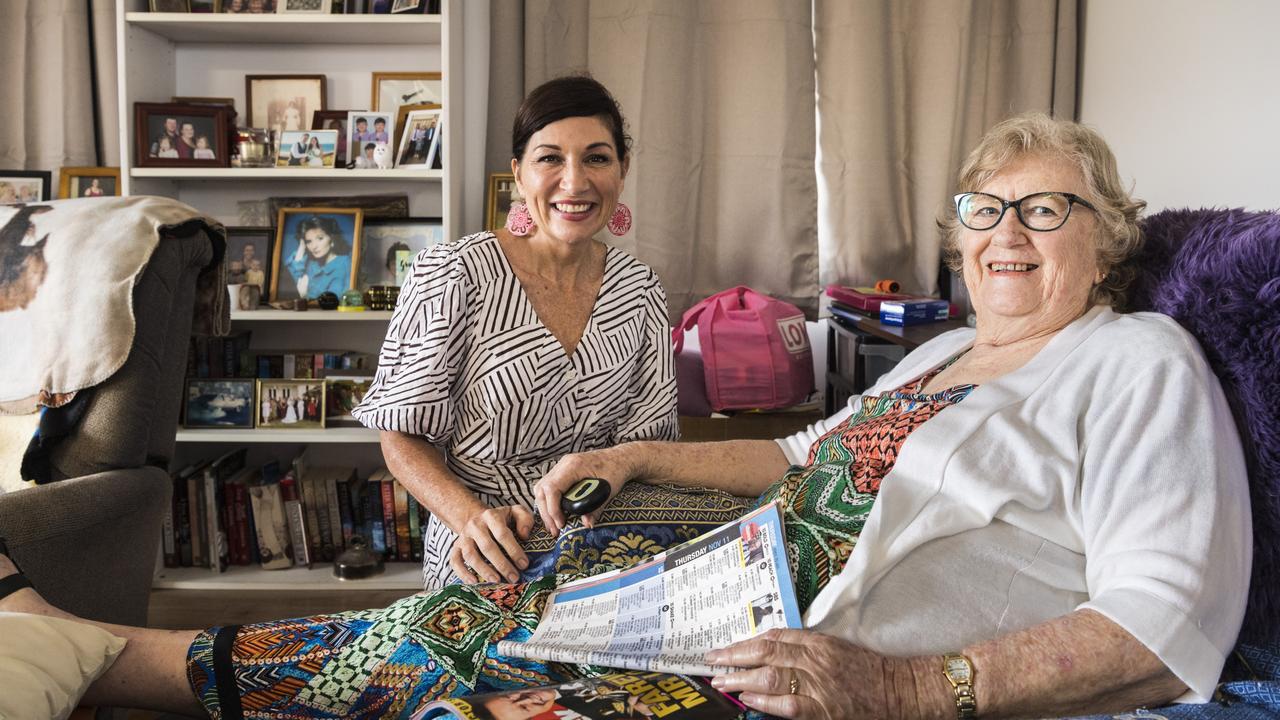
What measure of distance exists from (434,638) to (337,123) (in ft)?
6.83

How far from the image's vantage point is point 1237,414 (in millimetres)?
1021

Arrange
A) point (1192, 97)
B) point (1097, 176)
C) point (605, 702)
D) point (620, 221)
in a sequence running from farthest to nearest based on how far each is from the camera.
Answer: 1. point (1192, 97)
2. point (620, 221)
3. point (1097, 176)
4. point (605, 702)

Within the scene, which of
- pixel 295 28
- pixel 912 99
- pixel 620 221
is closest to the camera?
pixel 620 221

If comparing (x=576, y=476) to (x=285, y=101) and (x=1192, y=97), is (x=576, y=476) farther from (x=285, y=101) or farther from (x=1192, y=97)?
(x=285, y=101)

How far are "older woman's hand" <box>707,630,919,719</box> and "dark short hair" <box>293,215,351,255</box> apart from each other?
7.02 feet

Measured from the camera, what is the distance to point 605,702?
848 mm

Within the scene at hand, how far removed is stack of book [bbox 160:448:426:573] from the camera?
2.67 m

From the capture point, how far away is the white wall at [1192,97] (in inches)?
75.6

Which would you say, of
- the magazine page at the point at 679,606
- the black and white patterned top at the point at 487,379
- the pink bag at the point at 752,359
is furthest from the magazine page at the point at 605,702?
the pink bag at the point at 752,359

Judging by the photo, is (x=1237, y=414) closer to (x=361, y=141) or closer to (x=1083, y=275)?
(x=1083, y=275)

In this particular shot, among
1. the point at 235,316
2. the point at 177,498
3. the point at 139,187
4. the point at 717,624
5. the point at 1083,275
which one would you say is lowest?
the point at 177,498

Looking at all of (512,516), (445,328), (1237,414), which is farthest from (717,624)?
(445,328)

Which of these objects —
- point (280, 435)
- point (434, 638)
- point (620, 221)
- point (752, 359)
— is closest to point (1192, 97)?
point (752, 359)

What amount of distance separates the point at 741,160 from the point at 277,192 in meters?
1.46
